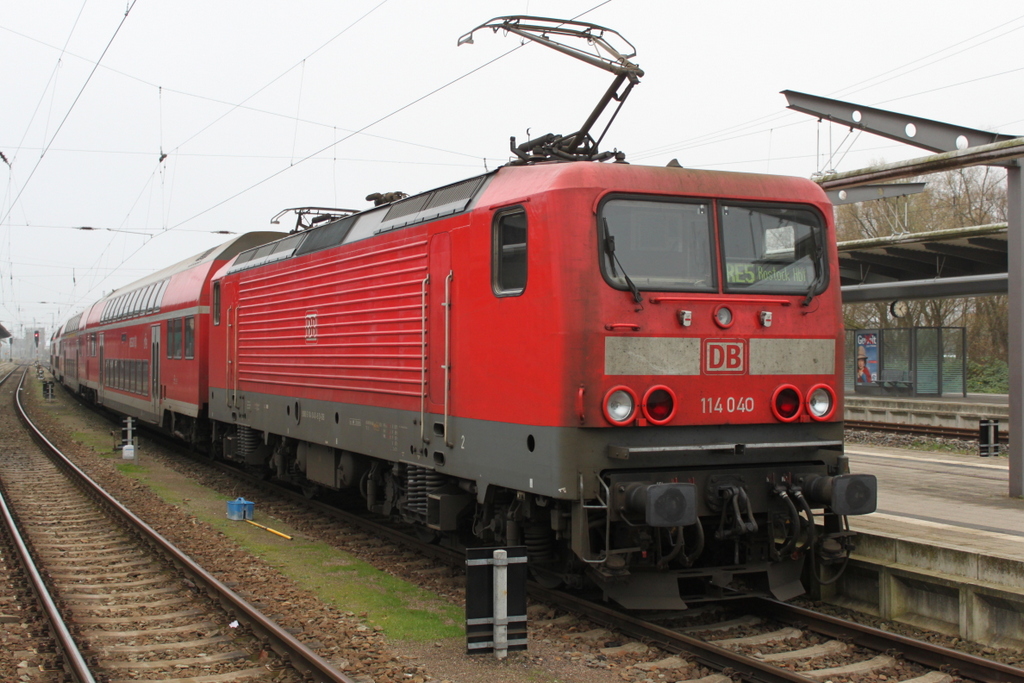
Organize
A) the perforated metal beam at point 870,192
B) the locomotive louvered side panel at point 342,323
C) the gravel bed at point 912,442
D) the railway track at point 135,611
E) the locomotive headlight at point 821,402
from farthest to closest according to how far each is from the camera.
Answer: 1. the gravel bed at point 912,442
2. the perforated metal beam at point 870,192
3. the locomotive louvered side panel at point 342,323
4. the locomotive headlight at point 821,402
5. the railway track at point 135,611

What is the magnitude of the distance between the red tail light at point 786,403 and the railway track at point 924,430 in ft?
43.8

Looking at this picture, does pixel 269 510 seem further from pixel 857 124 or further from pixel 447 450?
pixel 857 124

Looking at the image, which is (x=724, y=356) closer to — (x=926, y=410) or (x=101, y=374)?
(x=926, y=410)

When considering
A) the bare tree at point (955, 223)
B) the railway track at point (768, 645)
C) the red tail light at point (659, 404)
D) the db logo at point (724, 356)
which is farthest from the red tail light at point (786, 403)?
the bare tree at point (955, 223)

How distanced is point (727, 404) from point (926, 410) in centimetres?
1844

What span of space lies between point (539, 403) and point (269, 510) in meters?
7.26

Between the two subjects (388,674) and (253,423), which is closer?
(388,674)

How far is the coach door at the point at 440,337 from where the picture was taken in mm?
7930

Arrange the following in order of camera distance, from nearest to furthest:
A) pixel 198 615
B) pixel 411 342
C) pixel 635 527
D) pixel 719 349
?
pixel 635 527
pixel 719 349
pixel 198 615
pixel 411 342

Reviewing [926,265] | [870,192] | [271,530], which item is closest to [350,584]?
[271,530]

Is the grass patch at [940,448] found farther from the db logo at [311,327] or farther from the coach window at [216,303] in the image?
the coach window at [216,303]

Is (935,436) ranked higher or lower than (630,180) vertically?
lower

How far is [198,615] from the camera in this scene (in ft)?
25.1

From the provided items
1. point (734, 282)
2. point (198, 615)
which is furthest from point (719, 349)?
point (198, 615)
